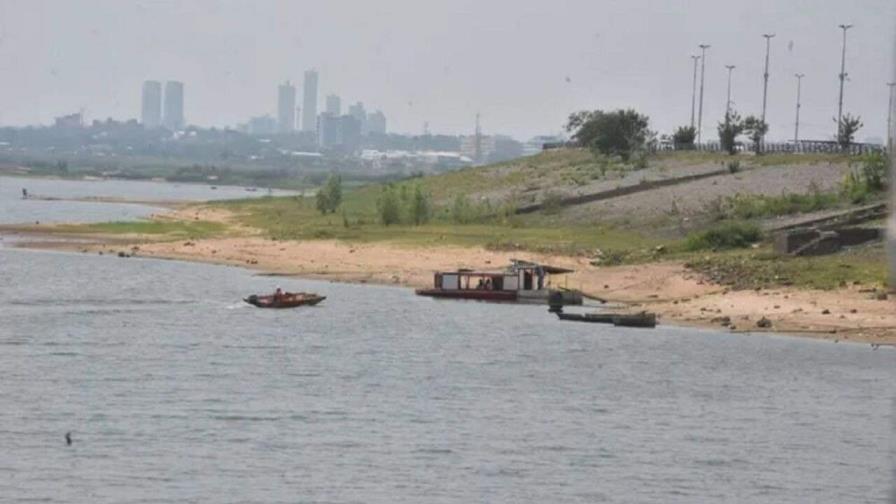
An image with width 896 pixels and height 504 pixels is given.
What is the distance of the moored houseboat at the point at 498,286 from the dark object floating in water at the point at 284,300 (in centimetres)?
548

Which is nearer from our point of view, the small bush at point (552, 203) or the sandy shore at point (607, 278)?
the sandy shore at point (607, 278)

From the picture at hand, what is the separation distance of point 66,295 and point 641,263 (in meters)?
21.1

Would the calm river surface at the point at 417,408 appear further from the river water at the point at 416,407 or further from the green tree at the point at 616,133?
the green tree at the point at 616,133

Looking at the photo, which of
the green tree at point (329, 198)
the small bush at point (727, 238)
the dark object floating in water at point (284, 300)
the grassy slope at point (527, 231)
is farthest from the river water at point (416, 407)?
the green tree at point (329, 198)

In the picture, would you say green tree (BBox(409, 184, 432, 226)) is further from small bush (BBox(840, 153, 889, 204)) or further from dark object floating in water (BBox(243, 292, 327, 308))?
dark object floating in water (BBox(243, 292, 327, 308))

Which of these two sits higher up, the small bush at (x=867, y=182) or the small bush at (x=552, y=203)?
the small bush at (x=867, y=182)

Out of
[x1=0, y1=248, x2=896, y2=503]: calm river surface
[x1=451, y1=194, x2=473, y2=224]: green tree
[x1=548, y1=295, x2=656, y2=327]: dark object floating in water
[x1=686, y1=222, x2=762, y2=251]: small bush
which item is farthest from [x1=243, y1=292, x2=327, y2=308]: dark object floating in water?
[x1=451, y1=194, x2=473, y2=224]: green tree

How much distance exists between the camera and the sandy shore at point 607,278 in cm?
6384

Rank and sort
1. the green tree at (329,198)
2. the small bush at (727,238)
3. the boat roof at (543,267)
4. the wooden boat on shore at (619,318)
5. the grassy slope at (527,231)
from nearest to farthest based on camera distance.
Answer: the wooden boat on shore at (619,318), the grassy slope at (527,231), the boat roof at (543,267), the small bush at (727,238), the green tree at (329,198)

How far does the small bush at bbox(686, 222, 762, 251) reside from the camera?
80188 millimetres

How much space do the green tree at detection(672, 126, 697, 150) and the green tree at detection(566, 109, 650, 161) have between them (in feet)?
8.54

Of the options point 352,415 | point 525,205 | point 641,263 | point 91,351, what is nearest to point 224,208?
point 525,205

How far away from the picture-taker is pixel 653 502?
124 feet

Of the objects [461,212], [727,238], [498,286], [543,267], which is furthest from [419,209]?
[498,286]
